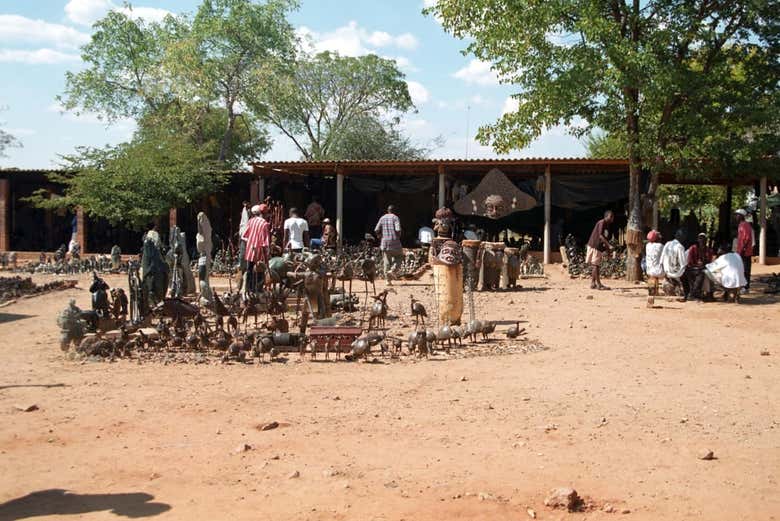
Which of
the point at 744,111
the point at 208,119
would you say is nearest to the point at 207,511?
the point at 744,111

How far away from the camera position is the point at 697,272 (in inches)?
562

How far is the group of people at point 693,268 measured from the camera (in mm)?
14055

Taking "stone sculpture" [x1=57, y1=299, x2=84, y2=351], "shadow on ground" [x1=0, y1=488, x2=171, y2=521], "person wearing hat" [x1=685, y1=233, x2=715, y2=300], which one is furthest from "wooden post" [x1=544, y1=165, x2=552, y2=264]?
"shadow on ground" [x1=0, y1=488, x2=171, y2=521]

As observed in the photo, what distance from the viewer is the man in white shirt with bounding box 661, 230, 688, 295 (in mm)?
14258

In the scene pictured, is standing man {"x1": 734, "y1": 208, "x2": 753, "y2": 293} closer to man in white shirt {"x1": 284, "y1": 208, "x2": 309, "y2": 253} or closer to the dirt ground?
the dirt ground

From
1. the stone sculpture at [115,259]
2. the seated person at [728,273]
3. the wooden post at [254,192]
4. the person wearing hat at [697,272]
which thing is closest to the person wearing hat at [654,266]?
the person wearing hat at [697,272]

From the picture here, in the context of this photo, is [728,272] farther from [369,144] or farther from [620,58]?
[369,144]

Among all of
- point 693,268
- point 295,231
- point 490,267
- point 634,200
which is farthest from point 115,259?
point 693,268

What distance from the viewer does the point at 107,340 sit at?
932 cm

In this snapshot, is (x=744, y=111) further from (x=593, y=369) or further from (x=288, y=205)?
(x=288, y=205)

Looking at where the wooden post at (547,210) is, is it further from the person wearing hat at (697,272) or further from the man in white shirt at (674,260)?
the man in white shirt at (674,260)

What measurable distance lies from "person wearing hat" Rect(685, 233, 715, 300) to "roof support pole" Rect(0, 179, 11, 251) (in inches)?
787

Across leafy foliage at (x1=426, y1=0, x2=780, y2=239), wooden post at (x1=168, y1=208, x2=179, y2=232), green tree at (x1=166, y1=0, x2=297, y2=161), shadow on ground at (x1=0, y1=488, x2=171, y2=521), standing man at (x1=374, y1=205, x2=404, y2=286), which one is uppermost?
green tree at (x1=166, y1=0, x2=297, y2=161)

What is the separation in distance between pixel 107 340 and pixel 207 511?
203 inches
